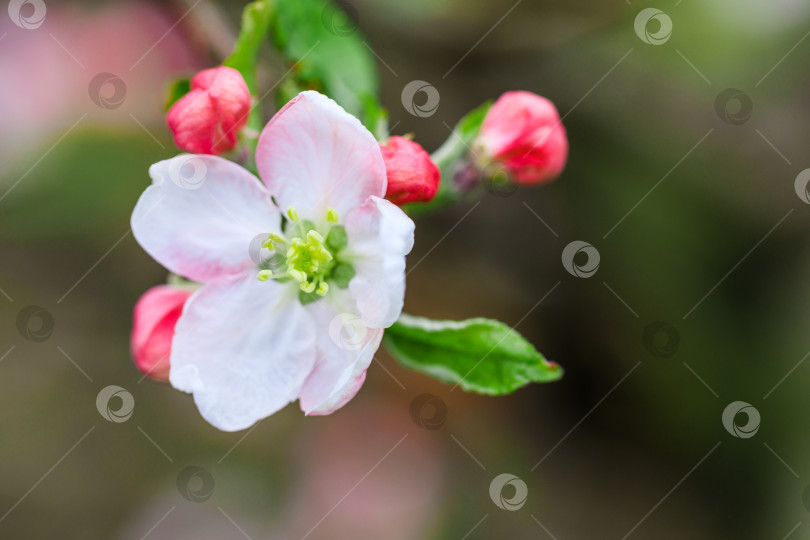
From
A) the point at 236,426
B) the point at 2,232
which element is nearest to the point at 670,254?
the point at 236,426

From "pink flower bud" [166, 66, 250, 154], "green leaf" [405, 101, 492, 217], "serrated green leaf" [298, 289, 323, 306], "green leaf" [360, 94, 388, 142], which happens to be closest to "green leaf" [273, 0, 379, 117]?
"green leaf" [360, 94, 388, 142]

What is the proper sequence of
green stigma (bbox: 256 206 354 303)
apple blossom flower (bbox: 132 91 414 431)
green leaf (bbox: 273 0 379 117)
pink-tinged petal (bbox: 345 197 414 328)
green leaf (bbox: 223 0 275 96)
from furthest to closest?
green leaf (bbox: 273 0 379 117)
green leaf (bbox: 223 0 275 96)
green stigma (bbox: 256 206 354 303)
apple blossom flower (bbox: 132 91 414 431)
pink-tinged petal (bbox: 345 197 414 328)

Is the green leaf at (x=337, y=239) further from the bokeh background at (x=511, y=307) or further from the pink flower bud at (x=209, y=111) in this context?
the bokeh background at (x=511, y=307)

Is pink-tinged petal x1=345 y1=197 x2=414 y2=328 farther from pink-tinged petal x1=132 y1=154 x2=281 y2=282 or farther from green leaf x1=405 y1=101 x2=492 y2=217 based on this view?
green leaf x1=405 y1=101 x2=492 y2=217

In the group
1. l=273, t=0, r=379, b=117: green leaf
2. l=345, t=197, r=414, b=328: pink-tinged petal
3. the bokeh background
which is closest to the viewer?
l=345, t=197, r=414, b=328: pink-tinged petal

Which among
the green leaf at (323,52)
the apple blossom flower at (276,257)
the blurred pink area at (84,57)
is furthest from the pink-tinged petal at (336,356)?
the blurred pink area at (84,57)

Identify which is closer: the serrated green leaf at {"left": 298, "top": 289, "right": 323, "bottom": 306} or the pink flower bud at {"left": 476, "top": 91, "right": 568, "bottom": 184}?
the serrated green leaf at {"left": 298, "top": 289, "right": 323, "bottom": 306}

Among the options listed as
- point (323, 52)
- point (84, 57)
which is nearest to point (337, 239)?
point (323, 52)
